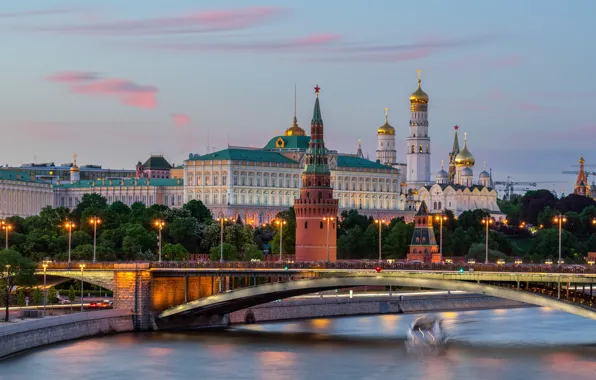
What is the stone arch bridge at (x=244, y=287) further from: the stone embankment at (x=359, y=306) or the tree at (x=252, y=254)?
the tree at (x=252, y=254)

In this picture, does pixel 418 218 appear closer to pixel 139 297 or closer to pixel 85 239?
pixel 85 239

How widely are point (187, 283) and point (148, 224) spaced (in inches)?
2608

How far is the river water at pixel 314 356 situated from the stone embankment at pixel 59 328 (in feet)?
2.31

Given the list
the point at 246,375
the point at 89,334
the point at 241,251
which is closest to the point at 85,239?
the point at 241,251

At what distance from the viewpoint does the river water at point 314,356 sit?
79.4 metres

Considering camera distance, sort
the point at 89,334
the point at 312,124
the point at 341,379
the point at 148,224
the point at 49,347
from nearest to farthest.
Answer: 1. the point at 341,379
2. the point at 49,347
3. the point at 89,334
4. the point at 312,124
5. the point at 148,224

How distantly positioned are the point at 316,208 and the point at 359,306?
2306 cm

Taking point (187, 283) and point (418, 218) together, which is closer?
point (187, 283)

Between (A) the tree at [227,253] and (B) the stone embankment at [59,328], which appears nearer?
(B) the stone embankment at [59,328]

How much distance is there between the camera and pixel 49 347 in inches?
3440

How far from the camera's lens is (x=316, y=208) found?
474ft

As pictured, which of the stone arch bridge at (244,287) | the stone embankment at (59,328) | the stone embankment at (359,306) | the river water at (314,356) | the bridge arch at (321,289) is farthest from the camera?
the stone embankment at (359,306)

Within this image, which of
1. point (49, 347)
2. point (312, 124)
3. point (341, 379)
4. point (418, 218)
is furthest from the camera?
point (418, 218)

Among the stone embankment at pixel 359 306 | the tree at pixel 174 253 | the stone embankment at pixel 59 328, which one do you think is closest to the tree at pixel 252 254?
the tree at pixel 174 253
